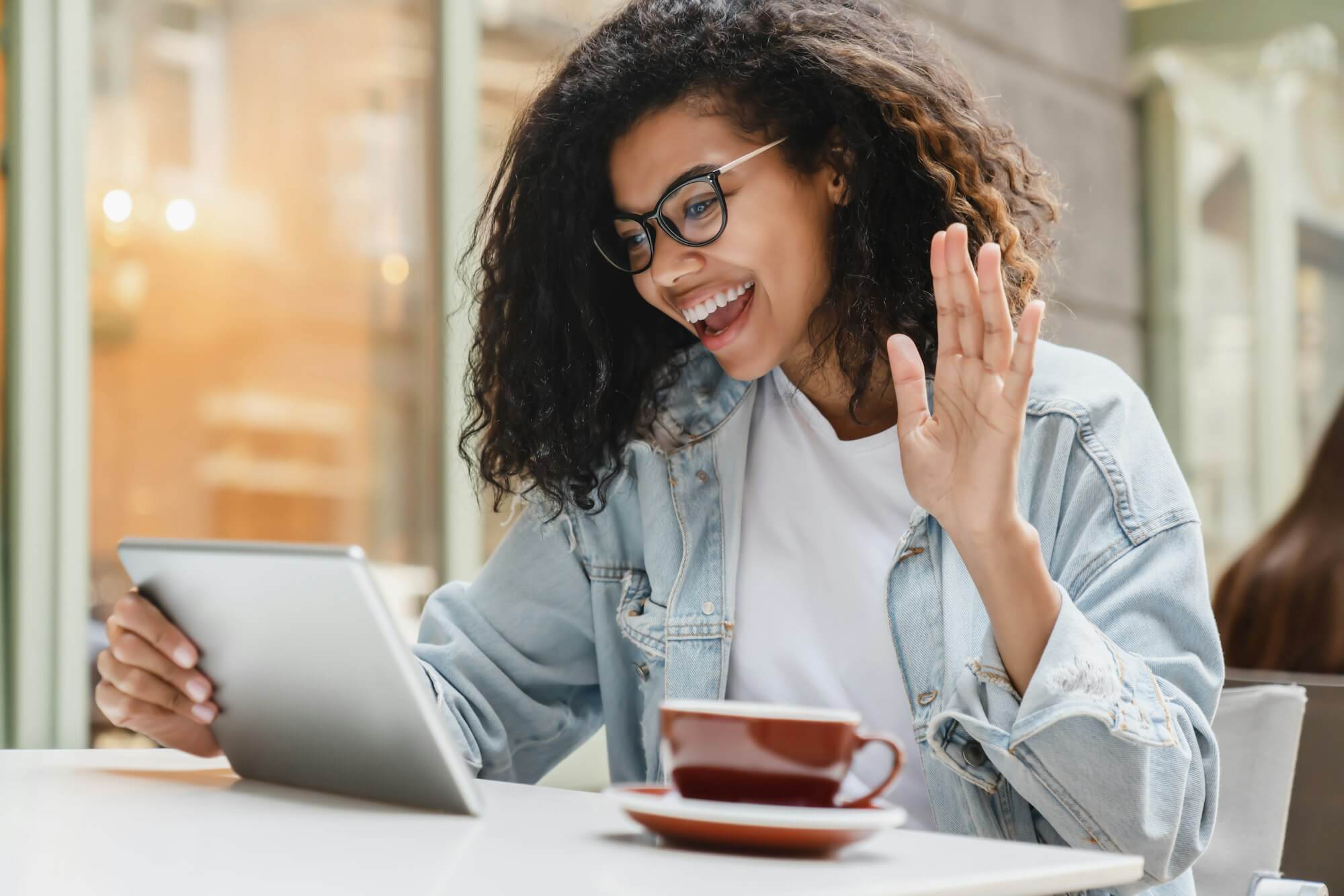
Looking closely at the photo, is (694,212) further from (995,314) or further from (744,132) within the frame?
(995,314)

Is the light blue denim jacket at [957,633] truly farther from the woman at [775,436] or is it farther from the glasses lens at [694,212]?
the glasses lens at [694,212]

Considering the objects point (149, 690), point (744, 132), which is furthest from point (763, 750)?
point (744, 132)

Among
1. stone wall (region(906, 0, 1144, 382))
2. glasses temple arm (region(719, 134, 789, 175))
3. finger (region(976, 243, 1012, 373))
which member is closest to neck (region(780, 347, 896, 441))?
glasses temple arm (region(719, 134, 789, 175))

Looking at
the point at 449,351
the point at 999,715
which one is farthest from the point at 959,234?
the point at 449,351

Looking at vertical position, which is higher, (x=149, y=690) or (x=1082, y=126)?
(x=1082, y=126)

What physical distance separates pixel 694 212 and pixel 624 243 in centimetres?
18

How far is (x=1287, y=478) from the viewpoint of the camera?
5.21m

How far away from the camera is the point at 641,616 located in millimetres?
1632

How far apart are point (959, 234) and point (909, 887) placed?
Result: 0.64 m

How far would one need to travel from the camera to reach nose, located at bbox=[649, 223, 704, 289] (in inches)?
61.8

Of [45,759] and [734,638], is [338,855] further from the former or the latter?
[734,638]

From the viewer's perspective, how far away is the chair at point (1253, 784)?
1.54m

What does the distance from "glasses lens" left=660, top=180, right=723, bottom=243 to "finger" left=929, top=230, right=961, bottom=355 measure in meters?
0.38

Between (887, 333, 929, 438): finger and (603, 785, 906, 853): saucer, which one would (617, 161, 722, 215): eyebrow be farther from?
(603, 785, 906, 853): saucer
